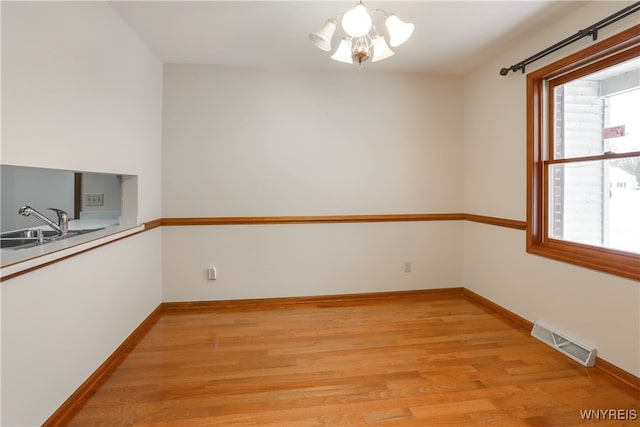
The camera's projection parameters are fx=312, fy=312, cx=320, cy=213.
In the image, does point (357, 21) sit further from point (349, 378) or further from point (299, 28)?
point (349, 378)

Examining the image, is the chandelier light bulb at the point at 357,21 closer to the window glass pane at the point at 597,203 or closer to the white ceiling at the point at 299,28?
the white ceiling at the point at 299,28

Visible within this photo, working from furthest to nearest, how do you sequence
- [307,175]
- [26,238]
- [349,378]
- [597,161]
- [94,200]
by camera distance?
[307,175]
[94,200]
[597,161]
[349,378]
[26,238]

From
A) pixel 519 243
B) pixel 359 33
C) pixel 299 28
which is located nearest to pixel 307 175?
pixel 299 28

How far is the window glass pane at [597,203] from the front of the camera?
6.68 feet

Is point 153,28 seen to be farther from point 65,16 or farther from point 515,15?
point 515,15

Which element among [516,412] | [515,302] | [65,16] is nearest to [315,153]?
[65,16]

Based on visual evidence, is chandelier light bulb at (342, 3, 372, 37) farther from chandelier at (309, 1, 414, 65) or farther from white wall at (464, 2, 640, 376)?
white wall at (464, 2, 640, 376)

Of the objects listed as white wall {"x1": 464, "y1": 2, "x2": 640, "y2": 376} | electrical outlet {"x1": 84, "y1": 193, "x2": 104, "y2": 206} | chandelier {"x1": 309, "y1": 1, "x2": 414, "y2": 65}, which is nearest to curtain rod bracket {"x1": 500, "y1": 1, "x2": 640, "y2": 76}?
white wall {"x1": 464, "y1": 2, "x2": 640, "y2": 376}

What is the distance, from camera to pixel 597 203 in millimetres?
2275

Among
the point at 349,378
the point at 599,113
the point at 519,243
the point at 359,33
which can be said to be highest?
the point at 359,33

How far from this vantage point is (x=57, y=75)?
1599mm

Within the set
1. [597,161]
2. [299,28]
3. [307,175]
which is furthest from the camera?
[307,175]

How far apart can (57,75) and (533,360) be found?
3382 mm

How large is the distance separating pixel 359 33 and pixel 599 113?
187 centimetres
